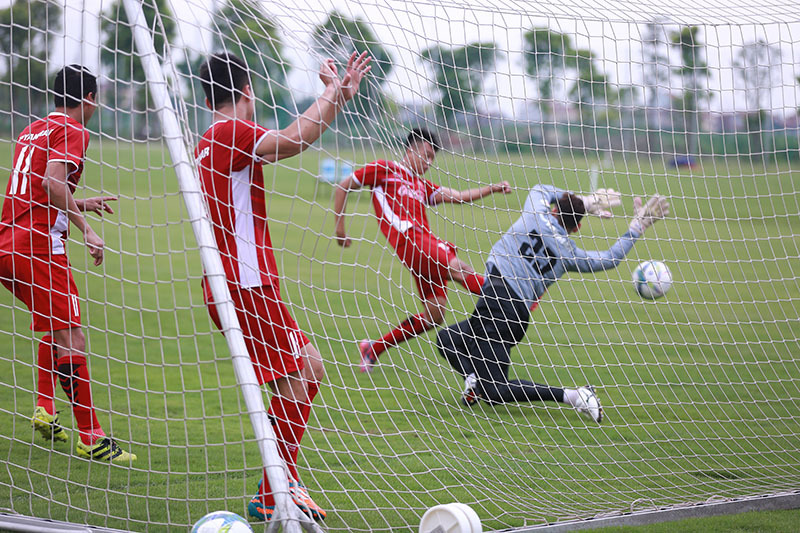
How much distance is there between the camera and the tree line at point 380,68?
10.5ft

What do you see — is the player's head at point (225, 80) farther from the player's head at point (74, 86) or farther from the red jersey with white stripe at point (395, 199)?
the red jersey with white stripe at point (395, 199)

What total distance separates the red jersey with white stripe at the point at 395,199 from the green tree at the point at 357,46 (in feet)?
3.05

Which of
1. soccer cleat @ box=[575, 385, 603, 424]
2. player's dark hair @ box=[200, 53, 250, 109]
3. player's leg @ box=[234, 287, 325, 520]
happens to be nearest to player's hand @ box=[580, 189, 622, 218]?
soccer cleat @ box=[575, 385, 603, 424]

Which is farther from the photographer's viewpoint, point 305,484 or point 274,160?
→ point 305,484

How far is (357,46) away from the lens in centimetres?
377

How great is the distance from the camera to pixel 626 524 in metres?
3.32

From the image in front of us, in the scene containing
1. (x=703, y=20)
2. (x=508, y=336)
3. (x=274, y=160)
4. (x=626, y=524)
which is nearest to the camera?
(x=274, y=160)

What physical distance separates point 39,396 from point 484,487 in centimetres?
239

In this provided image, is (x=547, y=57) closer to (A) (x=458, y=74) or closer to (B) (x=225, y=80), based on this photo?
(A) (x=458, y=74)

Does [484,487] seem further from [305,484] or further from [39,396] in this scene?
[39,396]

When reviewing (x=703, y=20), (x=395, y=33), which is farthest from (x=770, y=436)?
(x=395, y=33)

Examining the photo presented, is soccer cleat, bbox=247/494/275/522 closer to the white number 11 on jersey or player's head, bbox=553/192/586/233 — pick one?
the white number 11 on jersey

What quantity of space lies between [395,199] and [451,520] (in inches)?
105

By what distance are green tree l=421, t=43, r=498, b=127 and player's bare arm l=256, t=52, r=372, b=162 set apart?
1.00m
